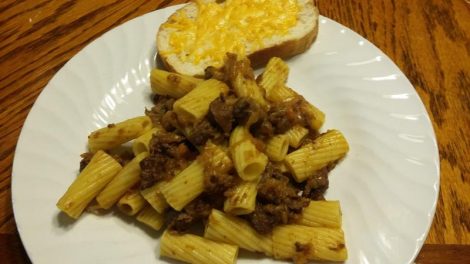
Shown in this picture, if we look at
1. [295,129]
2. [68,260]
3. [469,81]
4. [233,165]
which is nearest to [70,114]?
[68,260]

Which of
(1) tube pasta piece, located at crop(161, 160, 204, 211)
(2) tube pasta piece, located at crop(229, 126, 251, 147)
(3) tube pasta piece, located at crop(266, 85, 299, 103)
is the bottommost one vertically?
(3) tube pasta piece, located at crop(266, 85, 299, 103)

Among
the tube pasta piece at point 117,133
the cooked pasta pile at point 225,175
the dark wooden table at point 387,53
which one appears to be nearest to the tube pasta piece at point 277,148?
the cooked pasta pile at point 225,175

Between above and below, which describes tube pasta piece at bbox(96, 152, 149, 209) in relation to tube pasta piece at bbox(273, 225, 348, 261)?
above

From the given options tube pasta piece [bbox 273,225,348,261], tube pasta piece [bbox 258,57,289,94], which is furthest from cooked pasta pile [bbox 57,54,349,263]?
tube pasta piece [bbox 258,57,289,94]

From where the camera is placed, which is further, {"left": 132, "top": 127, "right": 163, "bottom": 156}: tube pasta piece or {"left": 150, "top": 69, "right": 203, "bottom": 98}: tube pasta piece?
{"left": 150, "top": 69, "right": 203, "bottom": 98}: tube pasta piece

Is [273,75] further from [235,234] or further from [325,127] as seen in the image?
[235,234]

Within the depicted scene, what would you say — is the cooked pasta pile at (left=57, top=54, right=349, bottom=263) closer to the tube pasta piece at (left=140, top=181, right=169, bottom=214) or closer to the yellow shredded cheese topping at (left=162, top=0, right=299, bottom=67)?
the tube pasta piece at (left=140, top=181, right=169, bottom=214)

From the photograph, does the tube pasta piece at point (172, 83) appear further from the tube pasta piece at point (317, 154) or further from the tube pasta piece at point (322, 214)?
the tube pasta piece at point (322, 214)

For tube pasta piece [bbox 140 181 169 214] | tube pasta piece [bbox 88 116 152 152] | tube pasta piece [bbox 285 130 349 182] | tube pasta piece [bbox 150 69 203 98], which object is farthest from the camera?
tube pasta piece [bbox 150 69 203 98]
